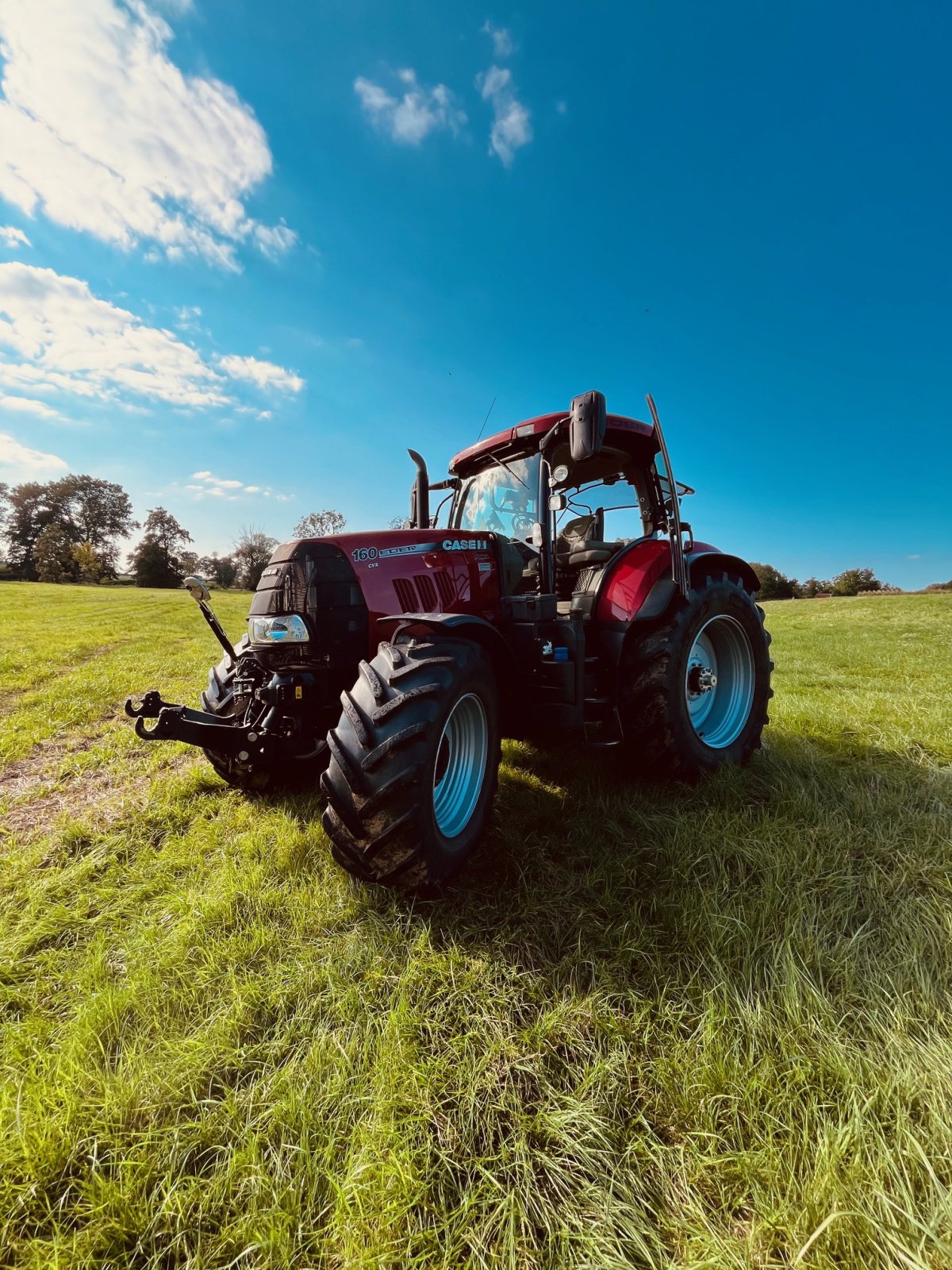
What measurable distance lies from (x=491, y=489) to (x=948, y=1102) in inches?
135

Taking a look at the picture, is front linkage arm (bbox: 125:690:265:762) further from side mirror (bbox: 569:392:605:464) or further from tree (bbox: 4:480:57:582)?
tree (bbox: 4:480:57:582)

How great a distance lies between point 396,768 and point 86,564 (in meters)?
61.7

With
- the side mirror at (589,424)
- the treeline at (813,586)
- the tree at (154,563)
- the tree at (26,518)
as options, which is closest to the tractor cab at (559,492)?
the side mirror at (589,424)

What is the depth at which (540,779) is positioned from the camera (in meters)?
3.57

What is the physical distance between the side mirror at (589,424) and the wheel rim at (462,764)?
1337mm

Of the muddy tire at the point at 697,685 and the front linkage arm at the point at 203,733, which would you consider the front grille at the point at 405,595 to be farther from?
the muddy tire at the point at 697,685

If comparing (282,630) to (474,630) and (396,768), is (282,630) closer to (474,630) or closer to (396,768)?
(474,630)

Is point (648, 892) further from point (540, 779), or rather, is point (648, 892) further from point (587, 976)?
point (540, 779)

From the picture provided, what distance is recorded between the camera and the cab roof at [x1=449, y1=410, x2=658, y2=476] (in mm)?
3410

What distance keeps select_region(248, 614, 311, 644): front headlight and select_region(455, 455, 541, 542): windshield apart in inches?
62.4

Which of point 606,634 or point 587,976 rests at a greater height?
point 606,634

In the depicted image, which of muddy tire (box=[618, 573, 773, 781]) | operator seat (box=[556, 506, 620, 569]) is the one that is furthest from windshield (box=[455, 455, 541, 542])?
muddy tire (box=[618, 573, 773, 781])

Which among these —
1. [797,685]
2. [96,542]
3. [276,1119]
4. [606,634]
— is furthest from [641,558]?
[96,542]

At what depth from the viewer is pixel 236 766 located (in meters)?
3.18
